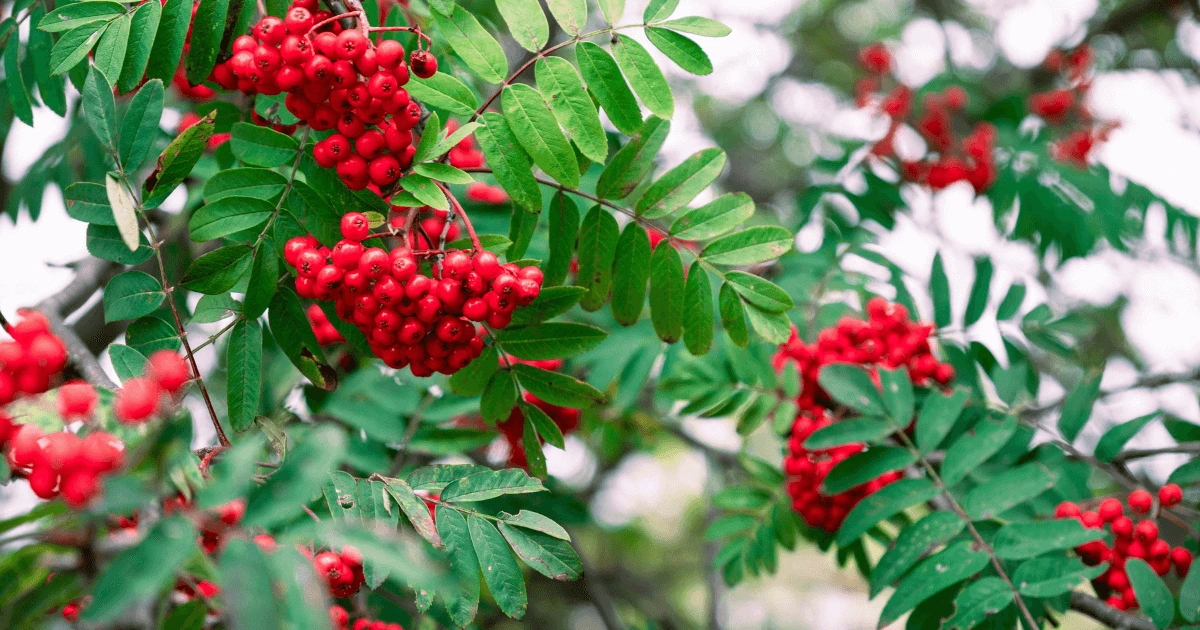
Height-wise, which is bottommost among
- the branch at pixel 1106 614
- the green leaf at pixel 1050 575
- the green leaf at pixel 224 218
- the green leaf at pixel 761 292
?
the branch at pixel 1106 614

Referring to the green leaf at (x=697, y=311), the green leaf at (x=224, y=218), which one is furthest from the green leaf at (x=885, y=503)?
the green leaf at (x=224, y=218)

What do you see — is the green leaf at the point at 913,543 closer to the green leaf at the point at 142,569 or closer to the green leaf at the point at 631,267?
the green leaf at the point at 631,267

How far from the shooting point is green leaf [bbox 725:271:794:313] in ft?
6.96

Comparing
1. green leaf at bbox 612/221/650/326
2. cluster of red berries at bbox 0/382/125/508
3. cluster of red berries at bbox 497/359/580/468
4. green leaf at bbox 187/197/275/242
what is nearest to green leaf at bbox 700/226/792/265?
green leaf at bbox 612/221/650/326

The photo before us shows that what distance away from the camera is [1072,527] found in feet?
7.02

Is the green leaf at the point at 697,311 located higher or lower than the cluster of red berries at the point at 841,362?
higher

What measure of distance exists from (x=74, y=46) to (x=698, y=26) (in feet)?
4.81

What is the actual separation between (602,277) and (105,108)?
3.98 feet

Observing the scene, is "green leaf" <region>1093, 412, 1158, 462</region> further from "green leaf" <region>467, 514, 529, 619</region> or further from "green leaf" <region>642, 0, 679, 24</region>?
"green leaf" <region>467, 514, 529, 619</region>

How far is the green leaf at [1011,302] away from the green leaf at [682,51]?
188 centimetres

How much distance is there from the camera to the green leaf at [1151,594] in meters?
2.05

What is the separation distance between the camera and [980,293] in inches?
123

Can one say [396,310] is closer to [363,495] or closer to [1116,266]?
[363,495]

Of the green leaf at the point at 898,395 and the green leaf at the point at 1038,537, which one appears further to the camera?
the green leaf at the point at 898,395
